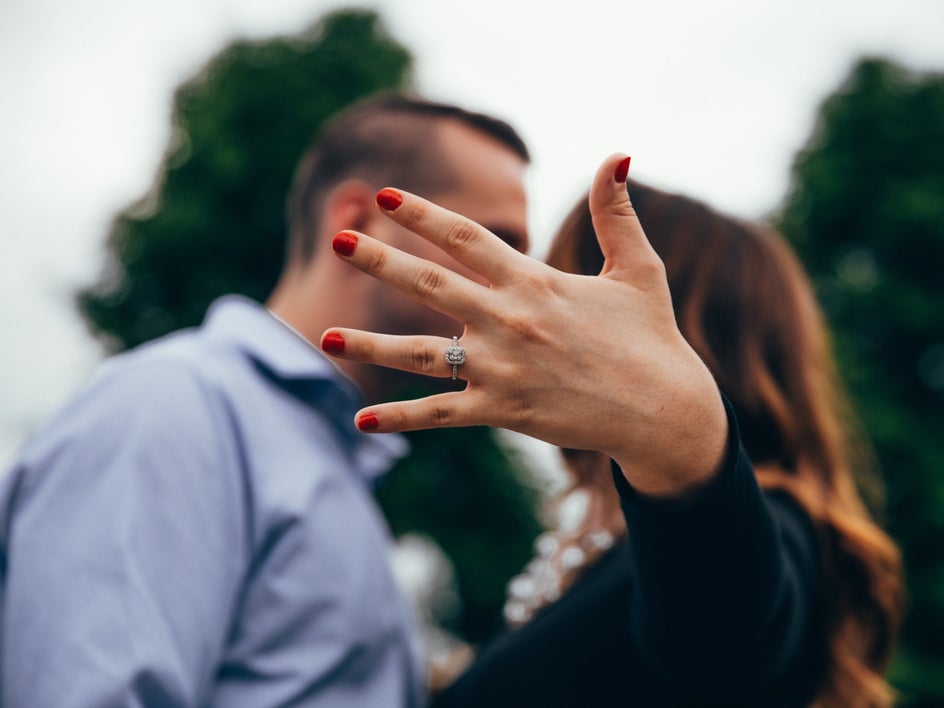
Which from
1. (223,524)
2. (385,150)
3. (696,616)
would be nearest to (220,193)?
(385,150)

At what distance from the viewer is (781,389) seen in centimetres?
216

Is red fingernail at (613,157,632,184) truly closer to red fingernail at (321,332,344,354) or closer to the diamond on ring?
the diamond on ring

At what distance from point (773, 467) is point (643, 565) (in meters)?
0.87

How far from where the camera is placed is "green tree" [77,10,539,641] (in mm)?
12422

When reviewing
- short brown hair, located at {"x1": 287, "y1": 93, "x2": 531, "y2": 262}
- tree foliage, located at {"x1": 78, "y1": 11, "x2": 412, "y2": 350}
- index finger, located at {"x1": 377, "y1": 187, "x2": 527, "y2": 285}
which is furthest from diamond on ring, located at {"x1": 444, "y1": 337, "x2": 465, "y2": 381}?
tree foliage, located at {"x1": 78, "y1": 11, "x2": 412, "y2": 350}

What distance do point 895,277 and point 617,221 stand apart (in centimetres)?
1574

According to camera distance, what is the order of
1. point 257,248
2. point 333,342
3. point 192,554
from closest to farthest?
1. point 333,342
2. point 192,554
3. point 257,248

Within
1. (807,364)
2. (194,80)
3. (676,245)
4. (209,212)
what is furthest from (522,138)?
(194,80)

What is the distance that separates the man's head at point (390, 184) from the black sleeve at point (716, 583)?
1.06m

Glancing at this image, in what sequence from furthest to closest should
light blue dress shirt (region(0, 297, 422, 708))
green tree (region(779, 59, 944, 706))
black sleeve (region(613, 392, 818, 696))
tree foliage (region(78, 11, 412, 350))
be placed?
green tree (region(779, 59, 944, 706)) < tree foliage (region(78, 11, 412, 350)) < light blue dress shirt (region(0, 297, 422, 708)) < black sleeve (region(613, 392, 818, 696))

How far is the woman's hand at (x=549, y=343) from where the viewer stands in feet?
3.40

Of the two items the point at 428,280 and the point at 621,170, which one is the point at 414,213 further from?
the point at 621,170

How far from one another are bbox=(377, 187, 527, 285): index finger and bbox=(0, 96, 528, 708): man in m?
0.95

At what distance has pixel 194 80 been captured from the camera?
13266mm
